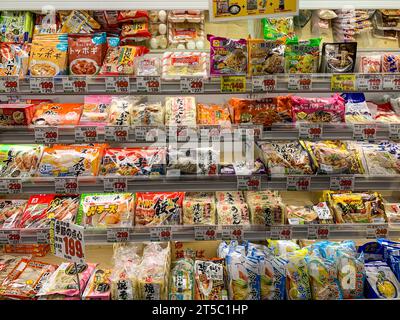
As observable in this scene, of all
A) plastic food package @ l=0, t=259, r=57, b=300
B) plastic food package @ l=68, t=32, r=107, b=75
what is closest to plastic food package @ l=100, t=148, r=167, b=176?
plastic food package @ l=68, t=32, r=107, b=75

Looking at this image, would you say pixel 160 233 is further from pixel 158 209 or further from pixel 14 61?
pixel 14 61

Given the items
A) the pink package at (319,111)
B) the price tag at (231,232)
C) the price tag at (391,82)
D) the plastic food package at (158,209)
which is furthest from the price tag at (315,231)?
the price tag at (391,82)

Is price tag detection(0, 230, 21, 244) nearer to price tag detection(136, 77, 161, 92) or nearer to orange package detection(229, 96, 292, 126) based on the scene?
price tag detection(136, 77, 161, 92)

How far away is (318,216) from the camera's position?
263cm

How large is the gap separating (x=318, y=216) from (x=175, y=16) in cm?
239

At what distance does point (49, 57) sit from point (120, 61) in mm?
A: 405

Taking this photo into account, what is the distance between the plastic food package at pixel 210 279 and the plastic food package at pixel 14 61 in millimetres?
1521

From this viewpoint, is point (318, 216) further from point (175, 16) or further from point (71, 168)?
point (175, 16)

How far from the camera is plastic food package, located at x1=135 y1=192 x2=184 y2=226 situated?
255 cm

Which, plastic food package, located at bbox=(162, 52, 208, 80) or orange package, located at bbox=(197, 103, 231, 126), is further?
orange package, located at bbox=(197, 103, 231, 126)

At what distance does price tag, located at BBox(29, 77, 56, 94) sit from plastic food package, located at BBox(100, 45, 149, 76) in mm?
295

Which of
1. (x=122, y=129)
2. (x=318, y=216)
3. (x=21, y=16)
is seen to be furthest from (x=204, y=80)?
(x=21, y=16)

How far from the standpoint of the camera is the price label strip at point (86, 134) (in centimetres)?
238
